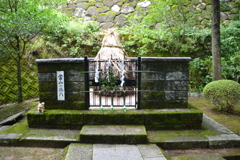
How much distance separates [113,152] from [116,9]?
11.6m

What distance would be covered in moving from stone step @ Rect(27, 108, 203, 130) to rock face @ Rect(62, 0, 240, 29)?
8.99 metres

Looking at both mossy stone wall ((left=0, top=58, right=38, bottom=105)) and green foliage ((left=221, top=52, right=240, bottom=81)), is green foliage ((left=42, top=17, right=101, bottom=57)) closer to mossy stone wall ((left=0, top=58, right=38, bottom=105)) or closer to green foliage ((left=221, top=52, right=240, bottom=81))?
mossy stone wall ((left=0, top=58, right=38, bottom=105))

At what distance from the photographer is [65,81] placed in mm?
4473

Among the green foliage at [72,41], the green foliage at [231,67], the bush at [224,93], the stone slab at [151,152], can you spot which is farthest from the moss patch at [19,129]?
the green foliage at [231,67]

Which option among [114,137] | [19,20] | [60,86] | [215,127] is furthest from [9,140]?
[215,127]

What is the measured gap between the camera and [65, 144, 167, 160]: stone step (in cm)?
317

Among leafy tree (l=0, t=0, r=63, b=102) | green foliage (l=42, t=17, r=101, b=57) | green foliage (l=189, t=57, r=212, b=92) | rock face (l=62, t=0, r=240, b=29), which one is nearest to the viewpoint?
leafy tree (l=0, t=0, r=63, b=102)

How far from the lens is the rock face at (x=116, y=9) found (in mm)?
12008

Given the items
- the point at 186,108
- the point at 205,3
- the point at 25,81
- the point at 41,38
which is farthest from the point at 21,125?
the point at 205,3

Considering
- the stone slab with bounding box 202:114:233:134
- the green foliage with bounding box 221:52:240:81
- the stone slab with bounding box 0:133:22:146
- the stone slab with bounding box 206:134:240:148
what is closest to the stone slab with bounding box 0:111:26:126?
the stone slab with bounding box 0:133:22:146

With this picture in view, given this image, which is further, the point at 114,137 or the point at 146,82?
the point at 146,82

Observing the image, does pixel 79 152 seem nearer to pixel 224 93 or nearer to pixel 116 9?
pixel 224 93

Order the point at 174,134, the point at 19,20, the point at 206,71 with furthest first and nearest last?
the point at 206,71 → the point at 19,20 → the point at 174,134

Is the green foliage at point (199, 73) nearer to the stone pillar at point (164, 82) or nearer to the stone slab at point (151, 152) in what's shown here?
the stone pillar at point (164, 82)
